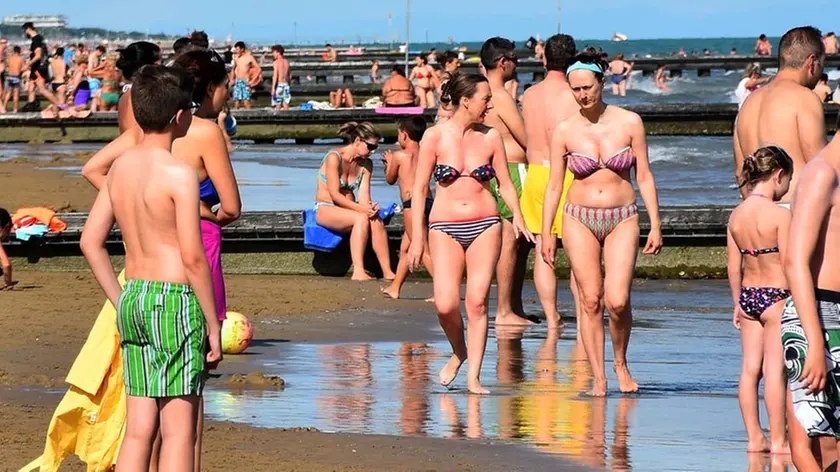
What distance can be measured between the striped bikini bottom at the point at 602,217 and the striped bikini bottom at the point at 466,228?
0.46 metres

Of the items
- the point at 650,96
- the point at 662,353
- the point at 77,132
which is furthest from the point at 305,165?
the point at 650,96

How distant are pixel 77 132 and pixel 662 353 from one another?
21960mm

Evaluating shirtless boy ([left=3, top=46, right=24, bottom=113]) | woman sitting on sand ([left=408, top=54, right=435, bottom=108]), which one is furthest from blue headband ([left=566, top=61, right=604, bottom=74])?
shirtless boy ([left=3, top=46, right=24, bottom=113])

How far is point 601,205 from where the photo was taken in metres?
8.40

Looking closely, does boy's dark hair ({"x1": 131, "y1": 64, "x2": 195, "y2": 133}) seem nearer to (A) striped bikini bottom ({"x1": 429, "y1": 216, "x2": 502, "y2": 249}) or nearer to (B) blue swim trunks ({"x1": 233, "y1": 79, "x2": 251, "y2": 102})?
(A) striped bikini bottom ({"x1": 429, "y1": 216, "x2": 502, "y2": 249})

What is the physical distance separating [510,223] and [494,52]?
50.0 inches

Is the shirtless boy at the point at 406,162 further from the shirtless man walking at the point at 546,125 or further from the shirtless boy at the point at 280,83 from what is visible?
the shirtless boy at the point at 280,83

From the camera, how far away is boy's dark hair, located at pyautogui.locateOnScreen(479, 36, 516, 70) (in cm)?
1050

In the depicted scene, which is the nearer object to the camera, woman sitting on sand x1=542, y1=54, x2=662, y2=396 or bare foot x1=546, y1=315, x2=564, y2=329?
woman sitting on sand x1=542, y1=54, x2=662, y2=396

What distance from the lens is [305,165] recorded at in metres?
25.9

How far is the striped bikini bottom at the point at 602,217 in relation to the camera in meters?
8.39

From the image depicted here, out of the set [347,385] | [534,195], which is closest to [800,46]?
[347,385]

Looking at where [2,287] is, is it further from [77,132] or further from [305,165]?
[77,132]

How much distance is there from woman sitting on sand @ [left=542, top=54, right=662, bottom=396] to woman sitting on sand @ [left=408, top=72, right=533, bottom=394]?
0.34 metres
